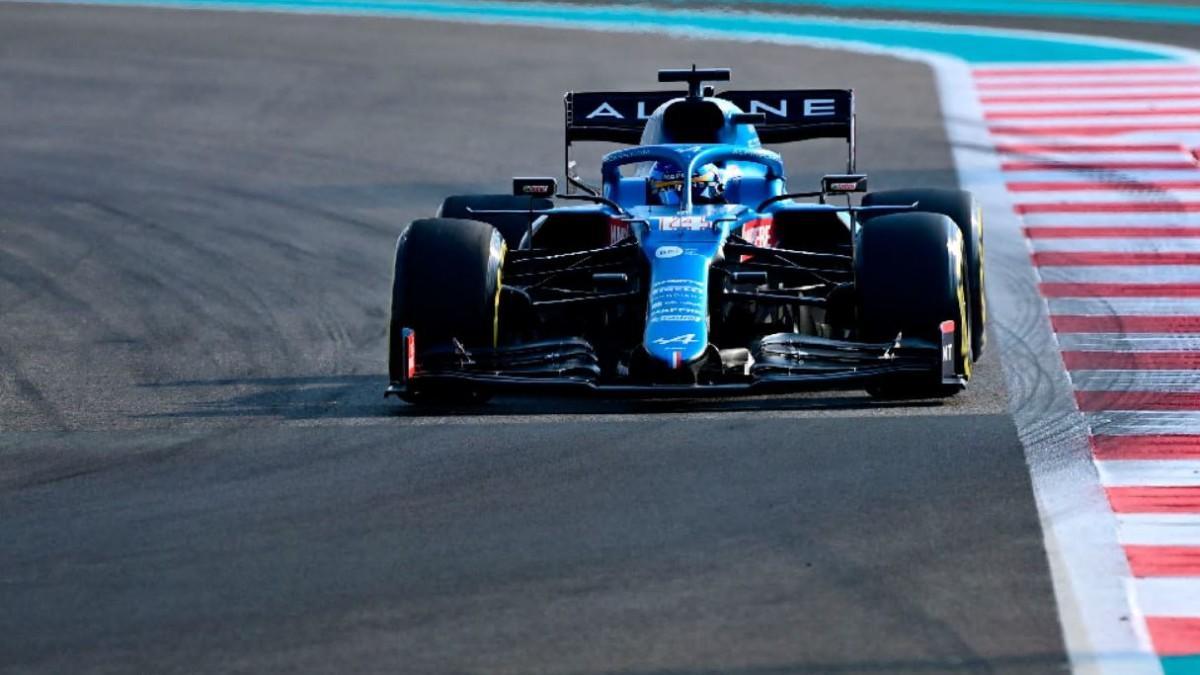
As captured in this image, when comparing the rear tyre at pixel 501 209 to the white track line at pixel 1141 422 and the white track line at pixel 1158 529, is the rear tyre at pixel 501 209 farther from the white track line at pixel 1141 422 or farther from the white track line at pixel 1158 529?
the white track line at pixel 1158 529

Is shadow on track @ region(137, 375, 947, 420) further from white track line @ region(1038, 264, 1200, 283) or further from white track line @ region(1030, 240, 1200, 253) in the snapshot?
white track line @ region(1030, 240, 1200, 253)

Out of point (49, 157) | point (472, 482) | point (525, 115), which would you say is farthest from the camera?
point (525, 115)

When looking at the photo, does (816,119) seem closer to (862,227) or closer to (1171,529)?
(862,227)

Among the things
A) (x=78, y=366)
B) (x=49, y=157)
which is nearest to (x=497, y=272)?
(x=78, y=366)

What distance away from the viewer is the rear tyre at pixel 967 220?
1154 cm

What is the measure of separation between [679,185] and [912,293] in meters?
1.77

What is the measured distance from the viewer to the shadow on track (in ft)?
34.8

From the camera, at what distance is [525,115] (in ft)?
70.9

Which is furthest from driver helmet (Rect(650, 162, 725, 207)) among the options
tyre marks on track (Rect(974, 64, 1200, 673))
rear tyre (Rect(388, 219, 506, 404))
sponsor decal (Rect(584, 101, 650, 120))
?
tyre marks on track (Rect(974, 64, 1200, 673))

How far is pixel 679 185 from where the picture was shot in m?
11.9

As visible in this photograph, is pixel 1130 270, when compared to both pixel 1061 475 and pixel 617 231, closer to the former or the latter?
pixel 617 231

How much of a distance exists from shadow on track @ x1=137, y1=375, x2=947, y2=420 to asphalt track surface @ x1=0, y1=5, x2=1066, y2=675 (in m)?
0.03

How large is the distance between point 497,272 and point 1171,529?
3.82m

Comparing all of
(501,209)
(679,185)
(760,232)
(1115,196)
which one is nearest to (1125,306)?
(760,232)
